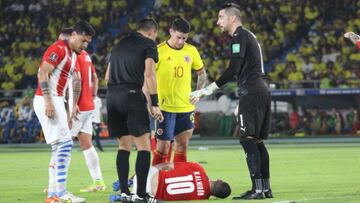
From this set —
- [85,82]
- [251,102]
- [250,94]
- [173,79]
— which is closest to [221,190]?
[251,102]

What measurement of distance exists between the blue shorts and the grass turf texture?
1.22m

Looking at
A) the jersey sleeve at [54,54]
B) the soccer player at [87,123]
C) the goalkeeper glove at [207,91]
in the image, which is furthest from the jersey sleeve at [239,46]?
the soccer player at [87,123]

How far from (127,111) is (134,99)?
0.59ft

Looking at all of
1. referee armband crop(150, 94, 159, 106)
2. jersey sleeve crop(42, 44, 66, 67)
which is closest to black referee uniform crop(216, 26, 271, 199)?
referee armband crop(150, 94, 159, 106)

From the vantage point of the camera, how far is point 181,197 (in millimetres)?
13016

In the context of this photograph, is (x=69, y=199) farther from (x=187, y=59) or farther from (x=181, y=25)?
(x=187, y=59)

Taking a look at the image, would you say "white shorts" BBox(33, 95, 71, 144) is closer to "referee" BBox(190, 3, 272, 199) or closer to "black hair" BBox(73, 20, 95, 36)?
"black hair" BBox(73, 20, 95, 36)

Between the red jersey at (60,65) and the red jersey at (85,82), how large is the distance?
10.1 feet

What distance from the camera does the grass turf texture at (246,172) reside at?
45.6ft

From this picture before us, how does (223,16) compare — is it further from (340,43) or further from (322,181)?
(340,43)

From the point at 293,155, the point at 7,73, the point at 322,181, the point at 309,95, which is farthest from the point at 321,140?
the point at 322,181

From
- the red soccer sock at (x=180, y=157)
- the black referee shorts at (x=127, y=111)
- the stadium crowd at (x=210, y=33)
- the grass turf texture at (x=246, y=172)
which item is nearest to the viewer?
the black referee shorts at (x=127, y=111)

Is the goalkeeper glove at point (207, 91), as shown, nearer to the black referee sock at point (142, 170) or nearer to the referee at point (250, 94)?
the referee at point (250, 94)

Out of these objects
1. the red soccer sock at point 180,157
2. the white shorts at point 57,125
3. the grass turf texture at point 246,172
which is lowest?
the grass turf texture at point 246,172
